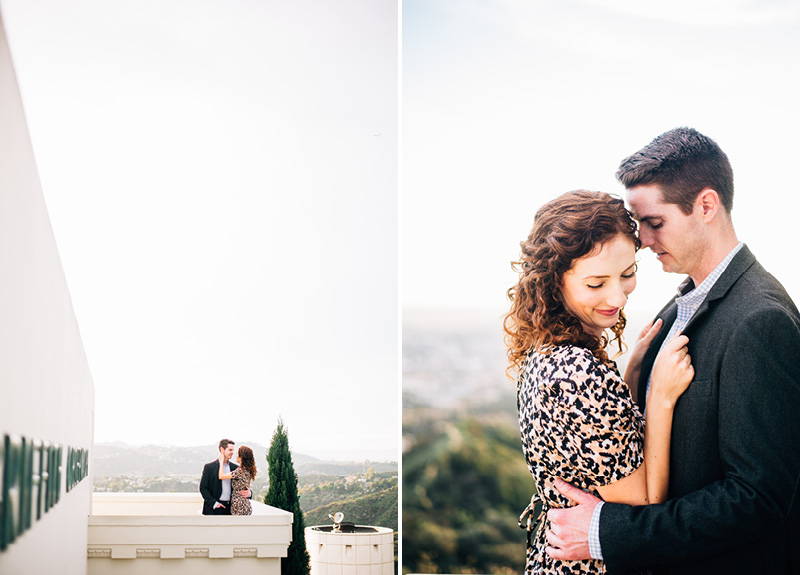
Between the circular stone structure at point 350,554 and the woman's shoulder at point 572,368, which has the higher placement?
the woman's shoulder at point 572,368

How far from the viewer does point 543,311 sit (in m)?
2.56

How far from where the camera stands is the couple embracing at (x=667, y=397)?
227 cm

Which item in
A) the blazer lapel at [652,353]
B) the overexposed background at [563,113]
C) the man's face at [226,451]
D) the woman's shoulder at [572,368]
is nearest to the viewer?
the woman's shoulder at [572,368]

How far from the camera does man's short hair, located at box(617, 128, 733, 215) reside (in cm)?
266

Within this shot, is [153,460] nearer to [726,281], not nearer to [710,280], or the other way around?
[710,280]

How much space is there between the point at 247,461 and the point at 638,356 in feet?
18.5

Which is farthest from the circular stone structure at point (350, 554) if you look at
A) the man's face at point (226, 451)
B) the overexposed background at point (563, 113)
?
the overexposed background at point (563, 113)

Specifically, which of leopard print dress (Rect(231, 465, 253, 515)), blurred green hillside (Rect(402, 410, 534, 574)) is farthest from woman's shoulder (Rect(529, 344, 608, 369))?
blurred green hillside (Rect(402, 410, 534, 574))

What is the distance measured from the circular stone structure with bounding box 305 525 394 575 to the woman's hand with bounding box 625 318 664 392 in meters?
4.78

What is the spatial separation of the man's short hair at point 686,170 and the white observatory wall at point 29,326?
2070mm

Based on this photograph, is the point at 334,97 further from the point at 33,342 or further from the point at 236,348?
the point at 33,342

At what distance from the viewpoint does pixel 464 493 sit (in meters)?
8.09

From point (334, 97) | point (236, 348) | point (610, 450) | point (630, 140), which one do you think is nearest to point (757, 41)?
point (630, 140)

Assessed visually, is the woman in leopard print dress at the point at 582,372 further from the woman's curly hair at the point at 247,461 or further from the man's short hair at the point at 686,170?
the woman's curly hair at the point at 247,461
